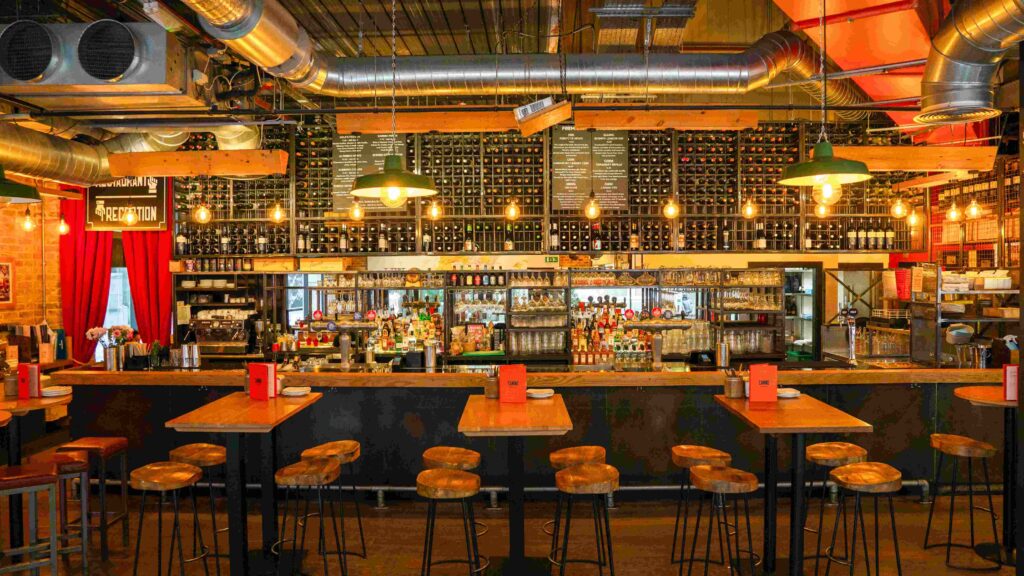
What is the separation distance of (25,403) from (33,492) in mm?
781

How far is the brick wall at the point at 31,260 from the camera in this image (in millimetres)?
9352

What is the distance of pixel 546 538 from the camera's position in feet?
16.1

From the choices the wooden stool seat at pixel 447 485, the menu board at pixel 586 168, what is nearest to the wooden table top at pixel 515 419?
the wooden stool seat at pixel 447 485

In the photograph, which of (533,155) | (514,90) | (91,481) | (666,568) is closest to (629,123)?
(514,90)

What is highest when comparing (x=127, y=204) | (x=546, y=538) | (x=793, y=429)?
(x=127, y=204)

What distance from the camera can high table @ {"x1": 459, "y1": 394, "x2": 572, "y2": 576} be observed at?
3.62 metres

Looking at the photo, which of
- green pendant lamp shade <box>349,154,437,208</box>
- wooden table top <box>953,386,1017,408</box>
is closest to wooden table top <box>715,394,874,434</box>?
wooden table top <box>953,386,1017,408</box>

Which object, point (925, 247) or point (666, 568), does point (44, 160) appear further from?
point (925, 247)

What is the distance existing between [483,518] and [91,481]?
11.1ft

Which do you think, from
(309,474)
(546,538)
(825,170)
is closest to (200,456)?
(309,474)

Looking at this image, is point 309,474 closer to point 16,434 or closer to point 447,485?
point 447,485

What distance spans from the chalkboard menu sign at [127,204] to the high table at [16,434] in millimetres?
4711

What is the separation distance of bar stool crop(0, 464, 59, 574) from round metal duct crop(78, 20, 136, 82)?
2471mm

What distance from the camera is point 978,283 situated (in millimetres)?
7023
